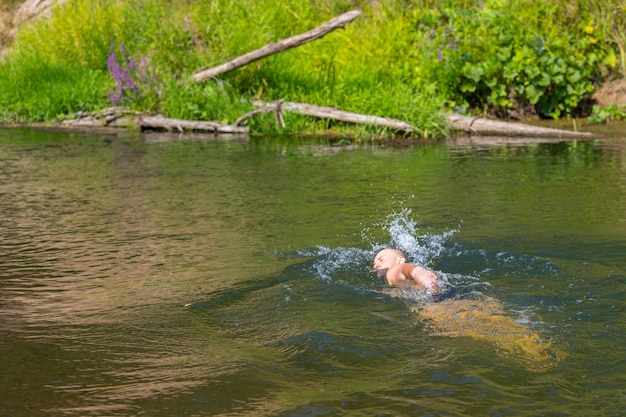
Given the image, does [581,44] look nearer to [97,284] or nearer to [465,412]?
[97,284]

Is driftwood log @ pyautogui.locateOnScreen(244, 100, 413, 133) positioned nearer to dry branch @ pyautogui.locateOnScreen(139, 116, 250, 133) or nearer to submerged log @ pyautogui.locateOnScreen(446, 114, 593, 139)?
dry branch @ pyautogui.locateOnScreen(139, 116, 250, 133)

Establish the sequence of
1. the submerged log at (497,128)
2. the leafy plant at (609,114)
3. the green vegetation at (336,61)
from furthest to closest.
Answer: the green vegetation at (336,61), the leafy plant at (609,114), the submerged log at (497,128)

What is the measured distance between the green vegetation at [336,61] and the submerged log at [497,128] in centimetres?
37

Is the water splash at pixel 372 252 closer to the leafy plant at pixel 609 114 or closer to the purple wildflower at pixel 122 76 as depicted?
the leafy plant at pixel 609 114

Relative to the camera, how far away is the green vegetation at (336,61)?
48.9ft

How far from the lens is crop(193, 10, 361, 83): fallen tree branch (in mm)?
14599

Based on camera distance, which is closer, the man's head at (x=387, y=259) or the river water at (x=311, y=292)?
the river water at (x=311, y=292)

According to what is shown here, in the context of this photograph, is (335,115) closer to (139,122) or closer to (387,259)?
(139,122)

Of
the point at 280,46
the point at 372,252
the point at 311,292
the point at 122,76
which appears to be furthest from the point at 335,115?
the point at 311,292

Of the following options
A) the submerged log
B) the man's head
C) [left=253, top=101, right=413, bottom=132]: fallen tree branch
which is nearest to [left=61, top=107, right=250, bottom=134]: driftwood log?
[left=253, top=101, right=413, bottom=132]: fallen tree branch

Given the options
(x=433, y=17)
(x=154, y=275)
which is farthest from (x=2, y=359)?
(x=433, y=17)

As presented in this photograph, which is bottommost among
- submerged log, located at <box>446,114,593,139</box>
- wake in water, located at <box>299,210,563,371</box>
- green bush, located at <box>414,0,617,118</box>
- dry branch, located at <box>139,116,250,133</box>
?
wake in water, located at <box>299,210,563,371</box>

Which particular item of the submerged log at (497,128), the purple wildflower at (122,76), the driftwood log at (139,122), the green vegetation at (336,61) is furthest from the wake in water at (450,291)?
the purple wildflower at (122,76)

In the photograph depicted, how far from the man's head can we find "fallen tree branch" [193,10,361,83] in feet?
28.4
